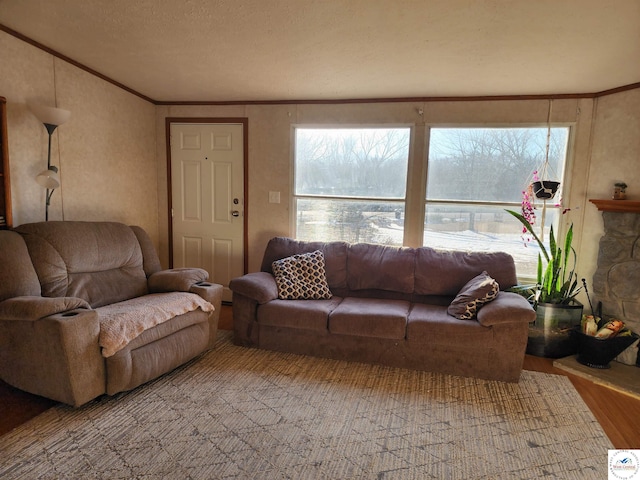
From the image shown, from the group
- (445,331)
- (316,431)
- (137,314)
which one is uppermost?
(137,314)

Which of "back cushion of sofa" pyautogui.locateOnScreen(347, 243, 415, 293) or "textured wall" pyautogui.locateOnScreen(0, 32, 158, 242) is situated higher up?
"textured wall" pyautogui.locateOnScreen(0, 32, 158, 242)

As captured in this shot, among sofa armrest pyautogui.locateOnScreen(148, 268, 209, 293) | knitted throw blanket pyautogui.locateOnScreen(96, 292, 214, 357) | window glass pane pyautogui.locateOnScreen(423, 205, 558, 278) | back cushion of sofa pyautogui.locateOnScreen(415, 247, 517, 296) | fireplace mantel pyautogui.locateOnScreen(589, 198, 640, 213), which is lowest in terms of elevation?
knitted throw blanket pyautogui.locateOnScreen(96, 292, 214, 357)

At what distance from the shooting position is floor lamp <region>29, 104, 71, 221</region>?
2.57 meters

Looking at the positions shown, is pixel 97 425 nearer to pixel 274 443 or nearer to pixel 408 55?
pixel 274 443

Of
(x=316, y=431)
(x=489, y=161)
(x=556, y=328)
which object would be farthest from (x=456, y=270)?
(x=316, y=431)

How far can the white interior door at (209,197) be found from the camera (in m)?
4.09

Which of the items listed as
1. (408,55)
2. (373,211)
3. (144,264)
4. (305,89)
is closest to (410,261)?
(373,211)

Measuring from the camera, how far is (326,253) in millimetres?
3467

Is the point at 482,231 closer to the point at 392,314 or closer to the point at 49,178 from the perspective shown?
the point at 392,314

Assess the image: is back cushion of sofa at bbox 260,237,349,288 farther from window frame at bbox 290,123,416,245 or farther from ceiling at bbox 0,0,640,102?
ceiling at bbox 0,0,640,102

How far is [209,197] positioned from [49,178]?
1668mm

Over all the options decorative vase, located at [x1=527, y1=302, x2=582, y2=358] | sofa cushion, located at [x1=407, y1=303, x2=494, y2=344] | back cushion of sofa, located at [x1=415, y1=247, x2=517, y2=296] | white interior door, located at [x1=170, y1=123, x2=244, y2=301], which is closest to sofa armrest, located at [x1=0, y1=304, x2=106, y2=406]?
sofa cushion, located at [x1=407, y1=303, x2=494, y2=344]

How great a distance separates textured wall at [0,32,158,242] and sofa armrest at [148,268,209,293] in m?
0.94

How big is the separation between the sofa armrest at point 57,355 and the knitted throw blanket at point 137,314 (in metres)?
0.07
